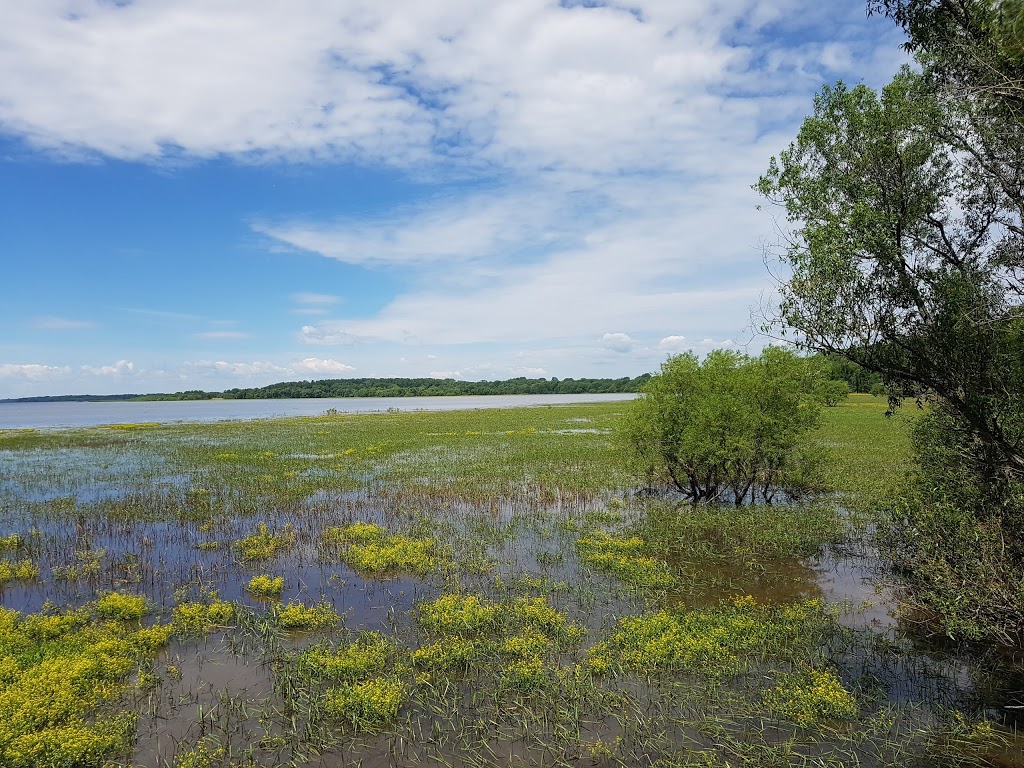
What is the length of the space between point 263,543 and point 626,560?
11.6 m

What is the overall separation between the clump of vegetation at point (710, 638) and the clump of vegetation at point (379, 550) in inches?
258

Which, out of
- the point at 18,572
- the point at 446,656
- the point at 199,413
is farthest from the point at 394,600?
the point at 199,413

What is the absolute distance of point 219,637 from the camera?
37.9 ft

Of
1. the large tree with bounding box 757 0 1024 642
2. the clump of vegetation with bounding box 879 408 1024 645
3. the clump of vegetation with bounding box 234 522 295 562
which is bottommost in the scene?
the clump of vegetation with bounding box 234 522 295 562

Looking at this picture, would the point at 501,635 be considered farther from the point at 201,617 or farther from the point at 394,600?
the point at 201,617

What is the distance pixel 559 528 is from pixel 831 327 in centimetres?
1173

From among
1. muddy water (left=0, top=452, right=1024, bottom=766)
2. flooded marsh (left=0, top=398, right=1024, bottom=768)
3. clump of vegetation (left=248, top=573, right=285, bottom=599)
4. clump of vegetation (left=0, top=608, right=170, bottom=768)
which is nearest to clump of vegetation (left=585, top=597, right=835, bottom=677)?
flooded marsh (left=0, top=398, right=1024, bottom=768)

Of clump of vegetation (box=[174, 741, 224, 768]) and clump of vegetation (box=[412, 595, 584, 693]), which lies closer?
clump of vegetation (box=[174, 741, 224, 768])

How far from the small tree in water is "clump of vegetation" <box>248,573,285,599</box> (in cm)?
1547

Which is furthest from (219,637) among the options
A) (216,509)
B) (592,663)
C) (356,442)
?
(356,442)

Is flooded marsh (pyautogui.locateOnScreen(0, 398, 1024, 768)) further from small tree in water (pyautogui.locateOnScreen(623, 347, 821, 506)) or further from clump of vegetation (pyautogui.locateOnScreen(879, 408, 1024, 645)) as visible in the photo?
small tree in water (pyautogui.locateOnScreen(623, 347, 821, 506))

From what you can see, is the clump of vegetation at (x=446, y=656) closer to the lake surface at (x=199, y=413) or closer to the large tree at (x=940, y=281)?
the large tree at (x=940, y=281)

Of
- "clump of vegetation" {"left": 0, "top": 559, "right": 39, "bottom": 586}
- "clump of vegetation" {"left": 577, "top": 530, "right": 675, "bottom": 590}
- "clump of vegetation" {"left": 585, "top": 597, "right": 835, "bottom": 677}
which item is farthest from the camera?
"clump of vegetation" {"left": 0, "top": 559, "right": 39, "bottom": 586}

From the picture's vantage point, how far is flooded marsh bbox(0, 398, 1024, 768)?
26.2ft
